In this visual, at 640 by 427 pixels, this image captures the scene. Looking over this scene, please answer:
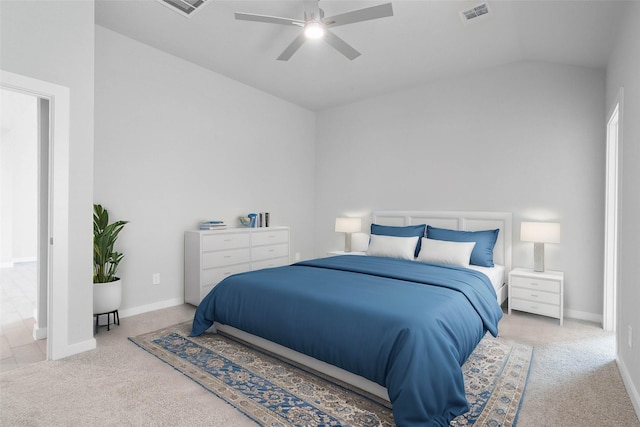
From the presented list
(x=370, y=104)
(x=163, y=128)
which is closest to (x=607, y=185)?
(x=370, y=104)

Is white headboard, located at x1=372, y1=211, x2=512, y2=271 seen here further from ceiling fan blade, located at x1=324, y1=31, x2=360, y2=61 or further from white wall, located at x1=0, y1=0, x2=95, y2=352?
white wall, located at x1=0, y1=0, x2=95, y2=352

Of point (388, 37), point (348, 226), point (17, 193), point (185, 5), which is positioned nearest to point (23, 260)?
point (17, 193)

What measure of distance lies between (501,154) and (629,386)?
2654 mm

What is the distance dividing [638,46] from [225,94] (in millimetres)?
4078

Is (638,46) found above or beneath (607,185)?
above

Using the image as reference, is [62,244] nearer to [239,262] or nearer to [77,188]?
[77,188]

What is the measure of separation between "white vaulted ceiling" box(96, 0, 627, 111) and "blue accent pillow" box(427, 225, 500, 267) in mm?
1954

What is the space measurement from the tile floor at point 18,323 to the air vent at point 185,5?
304cm

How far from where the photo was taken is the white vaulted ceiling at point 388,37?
2855 mm

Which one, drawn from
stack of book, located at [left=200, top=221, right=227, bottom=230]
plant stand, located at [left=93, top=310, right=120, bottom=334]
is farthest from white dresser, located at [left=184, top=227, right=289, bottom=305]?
plant stand, located at [left=93, top=310, right=120, bottom=334]

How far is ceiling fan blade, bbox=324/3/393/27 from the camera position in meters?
2.41

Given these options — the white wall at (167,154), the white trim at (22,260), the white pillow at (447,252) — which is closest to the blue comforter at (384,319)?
the white pillow at (447,252)

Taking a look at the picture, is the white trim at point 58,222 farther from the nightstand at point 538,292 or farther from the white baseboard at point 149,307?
the nightstand at point 538,292

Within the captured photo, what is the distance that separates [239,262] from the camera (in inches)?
171
